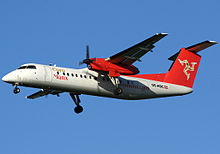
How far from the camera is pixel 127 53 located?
23.7m

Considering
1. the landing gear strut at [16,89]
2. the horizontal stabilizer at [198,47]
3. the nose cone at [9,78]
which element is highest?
the horizontal stabilizer at [198,47]

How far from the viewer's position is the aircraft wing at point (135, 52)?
74.2 feet

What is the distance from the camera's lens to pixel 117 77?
81.5 feet

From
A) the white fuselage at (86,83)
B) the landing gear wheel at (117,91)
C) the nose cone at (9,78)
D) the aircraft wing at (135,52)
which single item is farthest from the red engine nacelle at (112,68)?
the nose cone at (9,78)

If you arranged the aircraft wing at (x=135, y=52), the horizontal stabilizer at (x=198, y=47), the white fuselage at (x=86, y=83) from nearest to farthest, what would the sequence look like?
1. the white fuselage at (x=86, y=83)
2. the aircraft wing at (x=135, y=52)
3. the horizontal stabilizer at (x=198, y=47)

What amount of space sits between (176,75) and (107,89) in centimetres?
487

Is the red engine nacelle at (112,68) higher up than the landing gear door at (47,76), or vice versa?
the red engine nacelle at (112,68)

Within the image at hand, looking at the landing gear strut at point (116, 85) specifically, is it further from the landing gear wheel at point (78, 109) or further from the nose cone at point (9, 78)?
the nose cone at point (9, 78)

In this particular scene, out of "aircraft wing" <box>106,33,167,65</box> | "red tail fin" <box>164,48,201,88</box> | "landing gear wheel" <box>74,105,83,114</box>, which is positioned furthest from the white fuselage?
"landing gear wheel" <box>74,105,83,114</box>

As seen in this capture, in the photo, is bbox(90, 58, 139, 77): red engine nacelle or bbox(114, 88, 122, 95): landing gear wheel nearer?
bbox(90, 58, 139, 77): red engine nacelle

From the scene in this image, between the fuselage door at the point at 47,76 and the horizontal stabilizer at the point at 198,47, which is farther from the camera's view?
the horizontal stabilizer at the point at 198,47

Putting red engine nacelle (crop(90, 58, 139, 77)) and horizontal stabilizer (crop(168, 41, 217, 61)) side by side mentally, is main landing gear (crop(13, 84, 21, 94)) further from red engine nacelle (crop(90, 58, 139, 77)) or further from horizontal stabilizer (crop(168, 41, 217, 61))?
horizontal stabilizer (crop(168, 41, 217, 61))

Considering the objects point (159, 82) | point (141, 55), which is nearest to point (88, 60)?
point (141, 55)

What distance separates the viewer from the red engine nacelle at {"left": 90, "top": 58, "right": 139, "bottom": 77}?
23922mm
